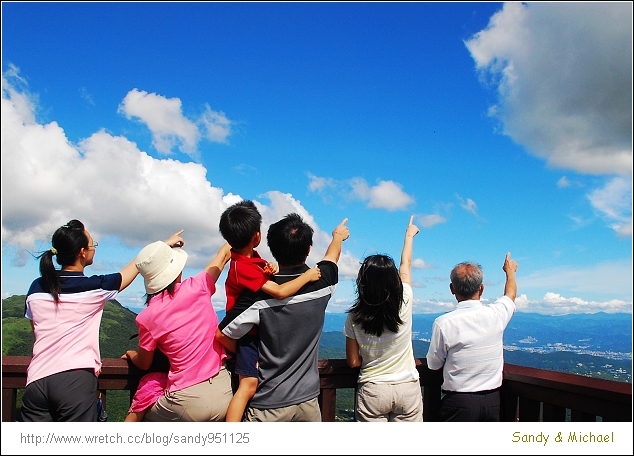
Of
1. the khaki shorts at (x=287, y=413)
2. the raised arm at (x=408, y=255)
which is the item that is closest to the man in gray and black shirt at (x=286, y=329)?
the khaki shorts at (x=287, y=413)

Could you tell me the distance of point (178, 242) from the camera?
10.5ft

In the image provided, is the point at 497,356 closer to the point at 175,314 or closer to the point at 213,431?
the point at 213,431

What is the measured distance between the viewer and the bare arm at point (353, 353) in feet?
9.86

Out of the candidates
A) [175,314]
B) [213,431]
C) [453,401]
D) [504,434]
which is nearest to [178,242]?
[175,314]

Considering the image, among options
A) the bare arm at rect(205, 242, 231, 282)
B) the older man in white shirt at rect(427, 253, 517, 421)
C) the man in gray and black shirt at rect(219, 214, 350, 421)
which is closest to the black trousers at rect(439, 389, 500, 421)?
the older man in white shirt at rect(427, 253, 517, 421)

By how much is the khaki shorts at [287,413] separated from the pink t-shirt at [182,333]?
13.5 inches

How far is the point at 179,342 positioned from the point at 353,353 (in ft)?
3.72

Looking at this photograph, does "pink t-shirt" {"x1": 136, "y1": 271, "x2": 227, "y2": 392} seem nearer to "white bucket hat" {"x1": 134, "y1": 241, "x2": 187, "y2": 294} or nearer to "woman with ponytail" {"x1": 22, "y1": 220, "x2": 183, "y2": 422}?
"white bucket hat" {"x1": 134, "y1": 241, "x2": 187, "y2": 294}

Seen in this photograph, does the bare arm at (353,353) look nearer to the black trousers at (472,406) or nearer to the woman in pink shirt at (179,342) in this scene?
the black trousers at (472,406)

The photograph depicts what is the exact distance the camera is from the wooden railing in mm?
2691

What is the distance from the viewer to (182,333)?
265 centimetres

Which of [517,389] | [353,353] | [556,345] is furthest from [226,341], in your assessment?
[556,345]

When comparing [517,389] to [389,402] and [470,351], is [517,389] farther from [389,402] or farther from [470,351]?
[389,402]

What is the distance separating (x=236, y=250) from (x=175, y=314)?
52cm
